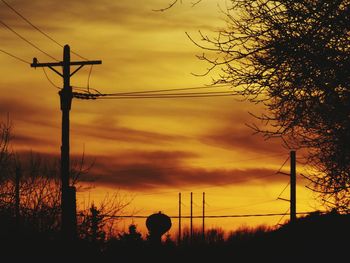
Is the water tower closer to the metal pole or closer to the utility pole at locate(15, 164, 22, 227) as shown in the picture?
the metal pole

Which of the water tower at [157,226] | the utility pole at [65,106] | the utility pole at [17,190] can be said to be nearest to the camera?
the water tower at [157,226]

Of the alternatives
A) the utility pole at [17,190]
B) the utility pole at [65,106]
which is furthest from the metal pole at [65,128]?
the utility pole at [17,190]

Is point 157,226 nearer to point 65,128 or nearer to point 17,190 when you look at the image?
point 65,128

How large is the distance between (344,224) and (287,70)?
11.8m

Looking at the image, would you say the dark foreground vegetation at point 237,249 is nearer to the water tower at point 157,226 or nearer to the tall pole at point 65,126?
the tall pole at point 65,126

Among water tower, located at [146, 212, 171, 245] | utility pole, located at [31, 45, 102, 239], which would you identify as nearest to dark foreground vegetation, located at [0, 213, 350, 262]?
utility pole, located at [31, 45, 102, 239]

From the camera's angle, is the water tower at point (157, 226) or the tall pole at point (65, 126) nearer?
the water tower at point (157, 226)

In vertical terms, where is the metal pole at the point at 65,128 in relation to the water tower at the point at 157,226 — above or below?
above

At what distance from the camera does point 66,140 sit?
23141mm

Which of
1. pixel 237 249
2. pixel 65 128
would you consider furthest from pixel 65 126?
pixel 237 249

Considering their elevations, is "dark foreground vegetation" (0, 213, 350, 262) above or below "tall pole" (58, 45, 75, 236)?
below

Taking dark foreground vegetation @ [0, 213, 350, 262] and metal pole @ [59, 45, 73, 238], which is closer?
dark foreground vegetation @ [0, 213, 350, 262]

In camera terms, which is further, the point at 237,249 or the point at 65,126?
the point at 237,249

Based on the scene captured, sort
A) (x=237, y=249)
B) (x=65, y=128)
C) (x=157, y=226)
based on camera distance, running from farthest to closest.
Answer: (x=237, y=249) → (x=65, y=128) → (x=157, y=226)
